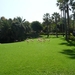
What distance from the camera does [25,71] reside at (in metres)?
9.97

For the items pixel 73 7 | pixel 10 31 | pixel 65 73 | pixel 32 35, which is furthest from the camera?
pixel 32 35

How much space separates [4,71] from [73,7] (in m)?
36.0

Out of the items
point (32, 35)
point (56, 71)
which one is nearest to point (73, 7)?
point (32, 35)

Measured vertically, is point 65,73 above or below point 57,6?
below

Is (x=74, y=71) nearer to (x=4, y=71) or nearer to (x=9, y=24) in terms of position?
(x=4, y=71)

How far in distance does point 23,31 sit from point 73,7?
22173 millimetres

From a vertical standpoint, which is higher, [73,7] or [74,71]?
[73,7]

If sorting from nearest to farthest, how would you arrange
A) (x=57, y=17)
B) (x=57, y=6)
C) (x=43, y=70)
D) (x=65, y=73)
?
(x=65, y=73)
(x=43, y=70)
(x=57, y=6)
(x=57, y=17)

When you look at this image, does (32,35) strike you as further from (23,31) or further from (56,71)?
(56,71)

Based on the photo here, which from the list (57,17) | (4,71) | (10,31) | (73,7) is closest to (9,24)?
(10,31)

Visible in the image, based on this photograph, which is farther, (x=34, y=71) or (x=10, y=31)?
(x=10, y=31)

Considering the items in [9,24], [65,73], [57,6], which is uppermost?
[57,6]

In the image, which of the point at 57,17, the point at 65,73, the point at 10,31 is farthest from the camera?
the point at 57,17

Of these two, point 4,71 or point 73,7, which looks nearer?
point 4,71
